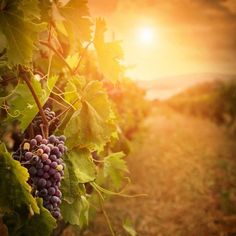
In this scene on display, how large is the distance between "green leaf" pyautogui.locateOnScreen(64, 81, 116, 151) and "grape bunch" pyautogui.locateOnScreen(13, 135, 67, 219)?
66mm

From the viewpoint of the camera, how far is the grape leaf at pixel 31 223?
54.6 inches

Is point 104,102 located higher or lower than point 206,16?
higher

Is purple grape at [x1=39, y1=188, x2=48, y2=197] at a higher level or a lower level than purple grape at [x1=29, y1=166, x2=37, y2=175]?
lower

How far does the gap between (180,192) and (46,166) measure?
6942 millimetres

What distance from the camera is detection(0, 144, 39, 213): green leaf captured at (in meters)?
1.27

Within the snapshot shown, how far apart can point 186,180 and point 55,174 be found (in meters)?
7.73

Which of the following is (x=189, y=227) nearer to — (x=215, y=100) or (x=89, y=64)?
(x=89, y=64)

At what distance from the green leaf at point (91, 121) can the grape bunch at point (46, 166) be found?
2.6 inches

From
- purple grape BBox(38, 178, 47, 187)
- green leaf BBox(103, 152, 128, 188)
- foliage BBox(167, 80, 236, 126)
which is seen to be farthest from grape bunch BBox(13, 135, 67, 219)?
foliage BBox(167, 80, 236, 126)

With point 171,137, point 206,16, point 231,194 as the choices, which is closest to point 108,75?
point 231,194

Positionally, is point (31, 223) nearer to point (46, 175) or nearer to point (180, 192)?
point (46, 175)

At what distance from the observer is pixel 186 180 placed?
29.1 ft

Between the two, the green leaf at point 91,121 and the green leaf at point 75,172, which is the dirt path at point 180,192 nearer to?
the green leaf at point 75,172

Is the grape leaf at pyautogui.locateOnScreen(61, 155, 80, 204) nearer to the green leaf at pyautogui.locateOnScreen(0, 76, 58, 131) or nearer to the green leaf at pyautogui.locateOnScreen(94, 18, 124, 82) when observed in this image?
the green leaf at pyautogui.locateOnScreen(0, 76, 58, 131)
